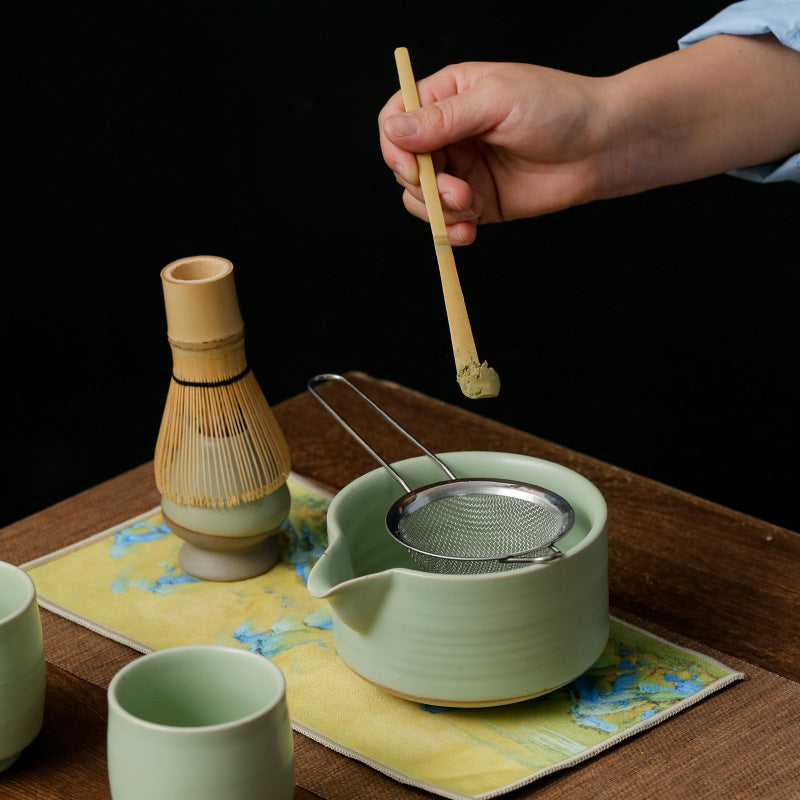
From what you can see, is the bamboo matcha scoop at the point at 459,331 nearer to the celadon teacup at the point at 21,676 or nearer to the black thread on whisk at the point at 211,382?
the black thread on whisk at the point at 211,382

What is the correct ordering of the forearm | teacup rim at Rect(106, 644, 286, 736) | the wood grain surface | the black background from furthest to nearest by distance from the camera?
the black background, the forearm, the wood grain surface, teacup rim at Rect(106, 644, 286, 736)

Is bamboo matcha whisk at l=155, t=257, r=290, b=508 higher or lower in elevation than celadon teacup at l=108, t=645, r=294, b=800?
higher

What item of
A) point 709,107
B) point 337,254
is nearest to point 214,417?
Result: point 709,107

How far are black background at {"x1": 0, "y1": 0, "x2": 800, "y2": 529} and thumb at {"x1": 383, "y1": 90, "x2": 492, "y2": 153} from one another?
2.73 ft

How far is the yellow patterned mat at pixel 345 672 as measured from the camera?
80 centimetres

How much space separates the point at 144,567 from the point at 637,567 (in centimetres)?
43

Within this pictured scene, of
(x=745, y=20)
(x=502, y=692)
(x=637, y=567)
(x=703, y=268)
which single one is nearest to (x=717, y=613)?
(x=637, y=567)

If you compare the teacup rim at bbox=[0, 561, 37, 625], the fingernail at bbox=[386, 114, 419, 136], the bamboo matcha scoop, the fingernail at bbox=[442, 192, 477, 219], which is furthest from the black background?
the teacup rim at bbox=[0, 561, 37, 625]

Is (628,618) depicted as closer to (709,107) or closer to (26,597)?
(26,597)

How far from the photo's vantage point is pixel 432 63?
76.4 inches

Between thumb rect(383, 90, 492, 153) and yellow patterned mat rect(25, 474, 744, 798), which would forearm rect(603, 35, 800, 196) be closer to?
thumb rect(383, 90, 492, 153)

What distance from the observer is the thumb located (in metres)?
1.10

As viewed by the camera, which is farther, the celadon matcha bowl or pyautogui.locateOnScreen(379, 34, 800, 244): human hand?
pyautogui.locateOnScreen(379, 34, 800, 244): human hand

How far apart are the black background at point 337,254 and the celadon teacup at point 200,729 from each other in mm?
1414
